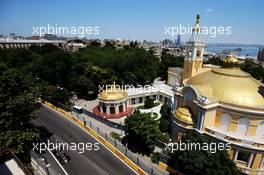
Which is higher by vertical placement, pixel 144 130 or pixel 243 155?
pixel 144 130

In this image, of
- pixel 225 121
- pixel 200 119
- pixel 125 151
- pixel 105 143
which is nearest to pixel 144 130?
pixel 125 151

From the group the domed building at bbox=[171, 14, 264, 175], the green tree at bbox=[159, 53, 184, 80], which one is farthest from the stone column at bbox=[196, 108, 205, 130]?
the green tree at bbox=[159, 53, 184, 80]

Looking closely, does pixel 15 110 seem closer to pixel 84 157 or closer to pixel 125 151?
pixel 84 157

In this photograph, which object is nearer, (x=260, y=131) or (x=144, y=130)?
(x=260, y=131)

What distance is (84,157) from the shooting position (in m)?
29.1

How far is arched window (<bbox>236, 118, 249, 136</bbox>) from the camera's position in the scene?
26219 mm

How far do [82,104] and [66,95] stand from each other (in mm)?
5998

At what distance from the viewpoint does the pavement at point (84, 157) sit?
1037 inches

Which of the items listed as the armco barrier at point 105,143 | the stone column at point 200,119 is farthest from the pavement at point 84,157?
the stone column at point 200,119

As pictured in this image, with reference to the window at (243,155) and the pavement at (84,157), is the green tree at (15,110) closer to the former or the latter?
the pavement at (84,157)

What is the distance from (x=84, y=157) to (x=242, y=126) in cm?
2383

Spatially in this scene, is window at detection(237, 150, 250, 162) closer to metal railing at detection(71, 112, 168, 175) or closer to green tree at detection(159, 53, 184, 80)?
metal railing at detection(71, 112, 168, 175)

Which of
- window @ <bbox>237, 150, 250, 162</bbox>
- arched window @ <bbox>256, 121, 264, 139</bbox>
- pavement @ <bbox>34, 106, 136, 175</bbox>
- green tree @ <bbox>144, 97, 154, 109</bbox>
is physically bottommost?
pavement @ <bbox>34, 106, 136, 175</bbox>

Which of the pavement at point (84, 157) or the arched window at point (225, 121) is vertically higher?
the arched window at point (225, 121)
